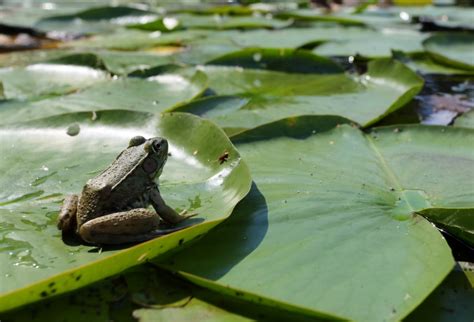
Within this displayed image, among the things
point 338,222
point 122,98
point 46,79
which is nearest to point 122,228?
point 338,222

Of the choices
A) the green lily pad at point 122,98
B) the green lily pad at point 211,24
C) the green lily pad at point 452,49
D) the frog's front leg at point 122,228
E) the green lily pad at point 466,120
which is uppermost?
the frog's front leg at point 122,228

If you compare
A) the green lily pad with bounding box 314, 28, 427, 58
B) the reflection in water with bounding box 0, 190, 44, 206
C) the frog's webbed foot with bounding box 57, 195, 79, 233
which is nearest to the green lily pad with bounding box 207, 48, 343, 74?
the green lily pad with bounding box 314, 28, 427, 58

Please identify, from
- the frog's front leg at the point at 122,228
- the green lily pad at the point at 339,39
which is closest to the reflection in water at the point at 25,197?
the frog's front leg at the point at 122,228

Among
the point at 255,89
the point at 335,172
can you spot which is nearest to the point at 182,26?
the point at 255,89

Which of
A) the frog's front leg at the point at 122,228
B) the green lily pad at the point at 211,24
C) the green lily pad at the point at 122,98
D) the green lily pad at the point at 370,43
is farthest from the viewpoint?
the green lily pad at the point at 211,24

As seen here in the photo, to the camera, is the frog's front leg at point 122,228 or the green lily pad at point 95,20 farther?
the green lily pad at point 95,20

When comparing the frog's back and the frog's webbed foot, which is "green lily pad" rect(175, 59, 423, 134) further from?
the frog's webbed foot

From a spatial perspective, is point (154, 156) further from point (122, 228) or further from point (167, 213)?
point (122, 228)

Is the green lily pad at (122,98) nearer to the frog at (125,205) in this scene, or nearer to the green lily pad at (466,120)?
the frog at (125,205)
